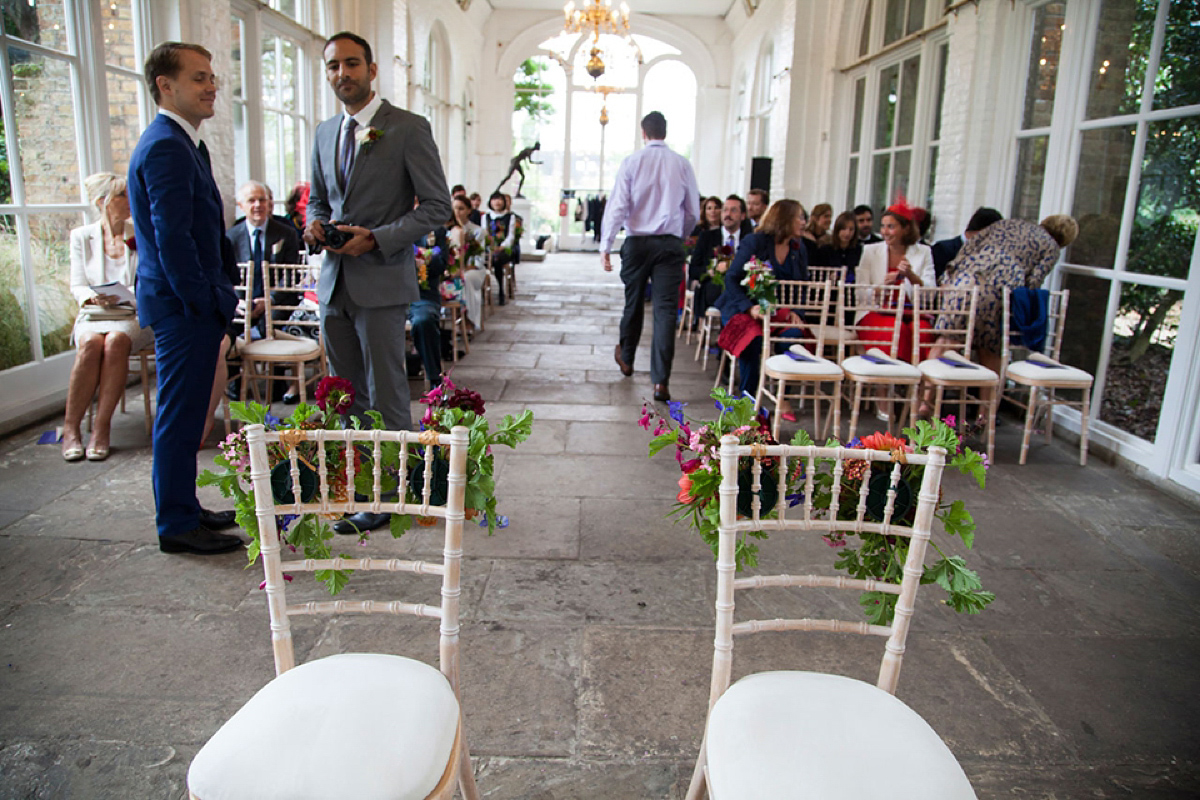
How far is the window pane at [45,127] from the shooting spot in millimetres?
4359

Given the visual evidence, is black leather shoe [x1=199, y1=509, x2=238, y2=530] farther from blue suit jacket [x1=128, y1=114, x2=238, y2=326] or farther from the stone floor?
blue suit jacket [x1=128, y1=114, x2=238, y2=326]

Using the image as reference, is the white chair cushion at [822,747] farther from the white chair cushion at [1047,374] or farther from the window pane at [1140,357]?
the window pane at [1140,357]

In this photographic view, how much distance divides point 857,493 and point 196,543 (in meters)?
2.42

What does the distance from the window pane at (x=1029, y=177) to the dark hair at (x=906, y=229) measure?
0.71 m

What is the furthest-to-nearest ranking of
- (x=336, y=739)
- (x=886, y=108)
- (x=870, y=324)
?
(x=886, y=108), (x=870, y=324), (x=336, y=739)

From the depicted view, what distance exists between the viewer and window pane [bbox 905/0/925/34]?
7.39m

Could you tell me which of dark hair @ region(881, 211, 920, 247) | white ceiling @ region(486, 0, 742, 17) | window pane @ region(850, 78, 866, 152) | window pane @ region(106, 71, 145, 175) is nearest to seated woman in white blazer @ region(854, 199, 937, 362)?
dark hair @ region(881, 211, 920, 247)

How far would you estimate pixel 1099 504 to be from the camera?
3.85m

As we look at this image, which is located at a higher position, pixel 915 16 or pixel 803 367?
pixel 915 16

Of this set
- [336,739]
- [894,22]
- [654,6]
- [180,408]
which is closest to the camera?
[336,739]

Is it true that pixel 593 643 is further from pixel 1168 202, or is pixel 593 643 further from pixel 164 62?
pixel 1168 202

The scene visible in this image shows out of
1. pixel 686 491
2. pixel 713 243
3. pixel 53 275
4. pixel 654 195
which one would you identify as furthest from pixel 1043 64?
pixel 53 275

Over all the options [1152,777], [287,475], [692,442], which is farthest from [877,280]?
[287,475]

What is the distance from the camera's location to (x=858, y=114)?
9188mm
